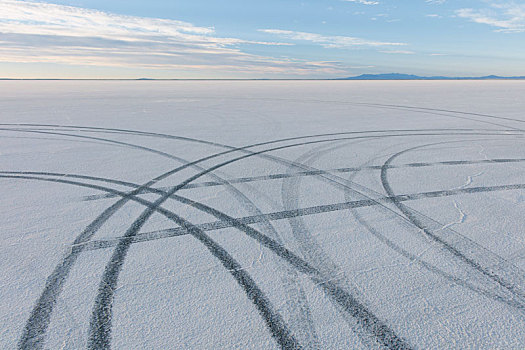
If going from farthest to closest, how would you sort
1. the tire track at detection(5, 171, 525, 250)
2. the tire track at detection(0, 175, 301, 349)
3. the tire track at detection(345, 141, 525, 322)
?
the tire track at detection(5, 171, 525, 250) → the tire track at detection(345, 141, 525, 322) → the tire track at detection(0, 175, 301, 349)

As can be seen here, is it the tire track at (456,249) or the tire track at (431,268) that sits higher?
the tire track at (456,249)

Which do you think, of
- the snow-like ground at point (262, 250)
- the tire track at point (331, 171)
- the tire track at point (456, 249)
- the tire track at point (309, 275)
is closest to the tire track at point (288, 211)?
the snow-like ground at point (262, 250)

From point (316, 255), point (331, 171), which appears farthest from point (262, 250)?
point (331, 171)

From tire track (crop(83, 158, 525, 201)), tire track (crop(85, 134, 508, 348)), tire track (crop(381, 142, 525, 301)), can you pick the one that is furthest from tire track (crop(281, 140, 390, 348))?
tire track (crop(85, 134, 508, 348))

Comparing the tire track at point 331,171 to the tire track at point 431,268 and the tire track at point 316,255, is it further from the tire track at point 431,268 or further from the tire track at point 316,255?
the tire track at point 431,268

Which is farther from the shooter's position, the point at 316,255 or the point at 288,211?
the point at 288,211

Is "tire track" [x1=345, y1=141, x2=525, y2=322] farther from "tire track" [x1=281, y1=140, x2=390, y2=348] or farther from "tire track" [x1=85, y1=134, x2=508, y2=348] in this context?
"tire track" [x1=85, y1=134, x2=508, y2=348]

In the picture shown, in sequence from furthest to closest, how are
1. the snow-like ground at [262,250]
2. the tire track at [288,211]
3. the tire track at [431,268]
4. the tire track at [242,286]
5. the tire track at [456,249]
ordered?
the tire track at [288,211], the tire track at [456,249], the tire track at [431,268], the snow-like ground at [262,250], the tire track at [242,286]

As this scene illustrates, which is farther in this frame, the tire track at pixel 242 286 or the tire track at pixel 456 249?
the tire track at pixel 456 249

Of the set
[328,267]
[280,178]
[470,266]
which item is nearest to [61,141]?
[280,178]

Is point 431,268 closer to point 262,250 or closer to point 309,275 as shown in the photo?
point 309,275
